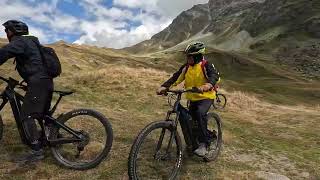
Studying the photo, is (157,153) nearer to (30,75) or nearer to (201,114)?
(201,114)

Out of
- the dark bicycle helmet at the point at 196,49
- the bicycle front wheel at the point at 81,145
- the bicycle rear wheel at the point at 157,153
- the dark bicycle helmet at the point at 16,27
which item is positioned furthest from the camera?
the dark bicycle helmet at the point at 196,49

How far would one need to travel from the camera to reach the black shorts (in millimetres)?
10070

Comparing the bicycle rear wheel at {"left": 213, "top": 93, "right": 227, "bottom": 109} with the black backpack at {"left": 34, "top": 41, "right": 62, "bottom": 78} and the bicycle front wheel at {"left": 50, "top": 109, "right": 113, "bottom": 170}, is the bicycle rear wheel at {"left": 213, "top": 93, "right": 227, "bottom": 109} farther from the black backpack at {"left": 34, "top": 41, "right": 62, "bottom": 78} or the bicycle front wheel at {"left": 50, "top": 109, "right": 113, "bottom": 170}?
the black backpack at {"left": 34, "top": 41, "right": 62, "bottom": 78}

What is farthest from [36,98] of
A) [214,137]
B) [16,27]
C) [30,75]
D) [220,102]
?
[220,102]

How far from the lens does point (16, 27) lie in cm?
1019

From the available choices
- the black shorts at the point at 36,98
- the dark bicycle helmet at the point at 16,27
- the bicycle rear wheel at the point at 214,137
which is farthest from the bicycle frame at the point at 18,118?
the bicycle rear wheel at the point at 214,137

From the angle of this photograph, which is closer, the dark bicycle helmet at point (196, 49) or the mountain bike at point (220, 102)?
the dark bicycle helmet at point (196, 49)

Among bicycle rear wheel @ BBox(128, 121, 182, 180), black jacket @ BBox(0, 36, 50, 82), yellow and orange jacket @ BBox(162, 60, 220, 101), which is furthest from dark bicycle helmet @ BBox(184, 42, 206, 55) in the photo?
black jacket @ BBox(0, 36, 50, 82)

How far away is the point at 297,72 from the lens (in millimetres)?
181625

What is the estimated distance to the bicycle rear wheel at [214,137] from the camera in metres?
12.4

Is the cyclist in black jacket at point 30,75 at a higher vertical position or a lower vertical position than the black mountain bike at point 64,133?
higher

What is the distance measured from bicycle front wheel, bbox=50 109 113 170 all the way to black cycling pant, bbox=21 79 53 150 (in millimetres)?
526

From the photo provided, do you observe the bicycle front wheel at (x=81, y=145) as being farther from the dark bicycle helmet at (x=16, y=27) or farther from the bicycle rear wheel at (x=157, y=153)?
the dark bicycle helmet at (x=16, y=27)

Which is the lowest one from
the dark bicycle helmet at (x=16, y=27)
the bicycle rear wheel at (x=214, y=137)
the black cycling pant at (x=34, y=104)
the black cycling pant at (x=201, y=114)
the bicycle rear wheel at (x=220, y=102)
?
the bicycle rear wheel at (x=220, y=102)
